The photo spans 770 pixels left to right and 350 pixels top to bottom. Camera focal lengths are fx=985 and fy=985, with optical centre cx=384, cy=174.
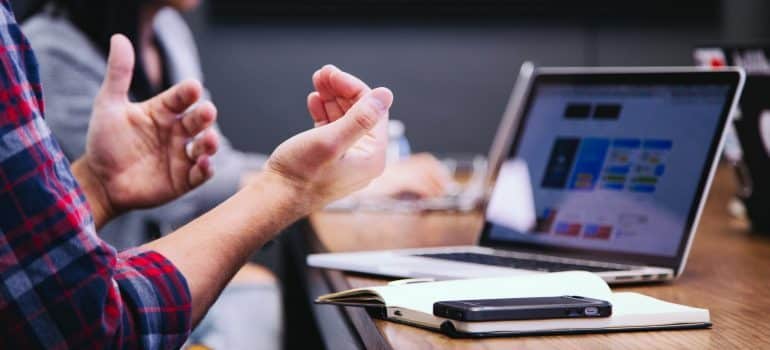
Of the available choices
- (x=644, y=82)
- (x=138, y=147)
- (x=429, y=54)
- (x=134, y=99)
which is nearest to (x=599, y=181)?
(x=644, y=82)

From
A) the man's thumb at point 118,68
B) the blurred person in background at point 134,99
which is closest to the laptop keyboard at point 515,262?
the man's thumb at point 118,68

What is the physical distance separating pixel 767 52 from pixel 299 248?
32.2 inches

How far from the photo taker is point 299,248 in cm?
170

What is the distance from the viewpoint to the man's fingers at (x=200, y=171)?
1249 mm

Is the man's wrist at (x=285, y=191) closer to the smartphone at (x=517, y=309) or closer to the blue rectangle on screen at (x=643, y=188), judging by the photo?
the smartphone at (x=517, y=309)

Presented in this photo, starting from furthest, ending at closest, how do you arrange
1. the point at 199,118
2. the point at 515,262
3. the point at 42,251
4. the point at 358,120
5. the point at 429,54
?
the point at 429,54 < the point at 199,118 < the point at 515,262 < the point at 358,120 < the point at 42,251

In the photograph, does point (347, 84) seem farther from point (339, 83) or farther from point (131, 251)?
point (131, 251)

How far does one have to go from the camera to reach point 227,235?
0.90 meters

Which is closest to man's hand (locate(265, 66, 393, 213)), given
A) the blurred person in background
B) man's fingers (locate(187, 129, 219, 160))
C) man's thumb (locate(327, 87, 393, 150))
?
man's thumb (locate(327, 87, 393, 150))

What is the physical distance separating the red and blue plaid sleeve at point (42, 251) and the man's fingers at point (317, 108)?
1.08 feet

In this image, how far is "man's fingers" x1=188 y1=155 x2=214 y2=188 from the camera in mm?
1249

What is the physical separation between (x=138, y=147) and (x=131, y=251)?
16.1 inches

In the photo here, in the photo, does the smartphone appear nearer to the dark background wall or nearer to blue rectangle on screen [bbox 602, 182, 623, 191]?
blue rectangle on screen [bbox 602, 182, 623, 191]

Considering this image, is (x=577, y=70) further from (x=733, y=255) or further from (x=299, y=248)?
(x=299, y=248)
